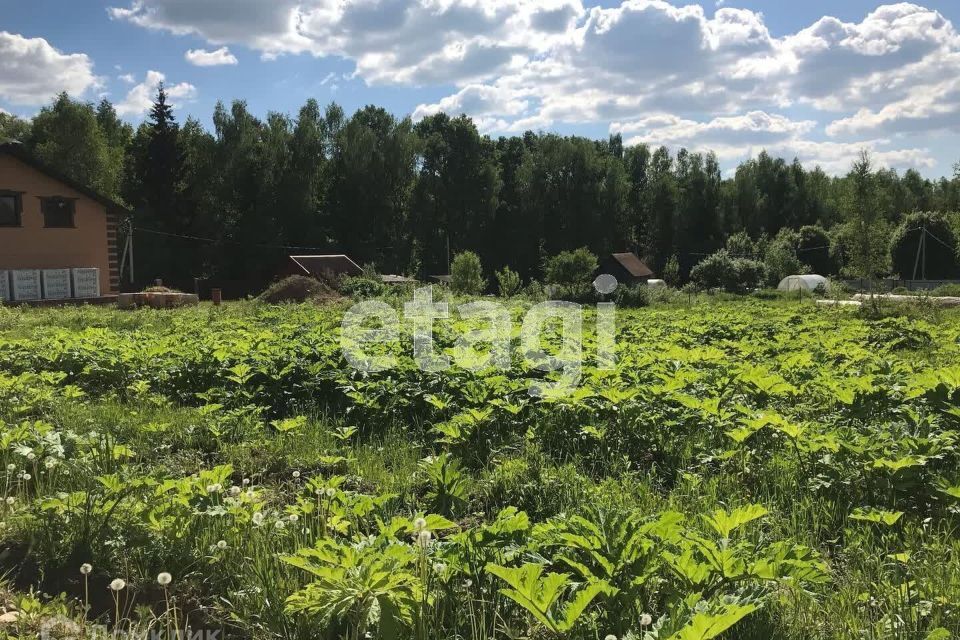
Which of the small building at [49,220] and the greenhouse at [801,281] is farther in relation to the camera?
the greenhouse at [801,281]

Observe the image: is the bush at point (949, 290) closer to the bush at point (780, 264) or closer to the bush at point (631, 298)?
the bush at point (780, 264)

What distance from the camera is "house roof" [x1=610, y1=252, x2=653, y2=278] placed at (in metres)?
57.0

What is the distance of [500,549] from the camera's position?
2730 millimetres

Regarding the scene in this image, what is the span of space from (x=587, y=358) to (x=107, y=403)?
5212 millimetres

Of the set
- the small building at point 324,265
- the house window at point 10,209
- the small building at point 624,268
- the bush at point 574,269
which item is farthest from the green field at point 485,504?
the small building at point 624,268

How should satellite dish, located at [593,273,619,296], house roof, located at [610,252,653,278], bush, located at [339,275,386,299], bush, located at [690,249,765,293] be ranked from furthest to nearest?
house roof, located at [610,252,653,278] < bush, located at [690,249,765,293] < satellite dish, located at [593,273,619,296] < bush, located at [339,275,386,299]

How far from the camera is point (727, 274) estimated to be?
5131 centimetres

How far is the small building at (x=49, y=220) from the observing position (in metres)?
26.8

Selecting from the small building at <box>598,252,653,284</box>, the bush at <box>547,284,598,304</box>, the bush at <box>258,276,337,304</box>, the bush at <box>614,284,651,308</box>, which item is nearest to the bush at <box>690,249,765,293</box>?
the small building at <box>598,252,653,284</box>

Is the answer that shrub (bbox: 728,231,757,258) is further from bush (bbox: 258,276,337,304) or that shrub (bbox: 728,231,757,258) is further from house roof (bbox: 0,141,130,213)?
house roof (bbox: 0,141,130,213)

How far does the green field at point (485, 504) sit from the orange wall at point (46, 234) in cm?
2422

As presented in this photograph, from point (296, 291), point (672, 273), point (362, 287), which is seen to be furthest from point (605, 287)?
point (672, 273)

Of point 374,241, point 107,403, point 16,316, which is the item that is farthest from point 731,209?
point 107,403

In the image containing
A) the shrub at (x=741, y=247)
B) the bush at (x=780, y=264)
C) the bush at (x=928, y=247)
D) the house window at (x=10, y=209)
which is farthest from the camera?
the shrub at (x=741, y=247)
